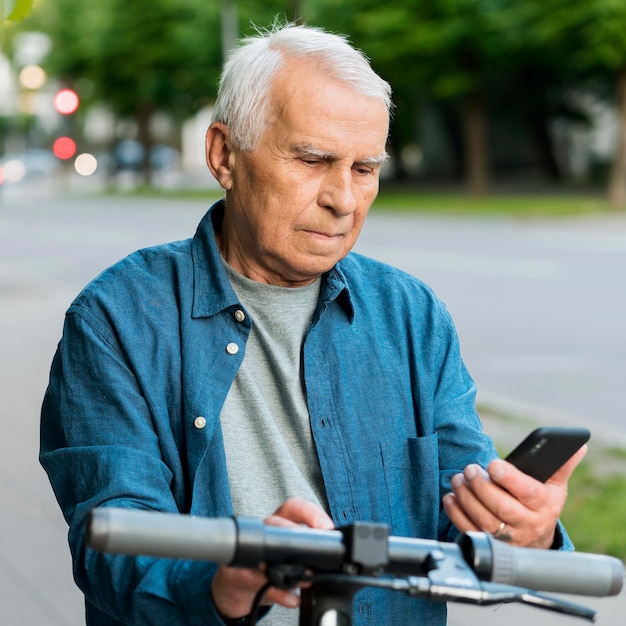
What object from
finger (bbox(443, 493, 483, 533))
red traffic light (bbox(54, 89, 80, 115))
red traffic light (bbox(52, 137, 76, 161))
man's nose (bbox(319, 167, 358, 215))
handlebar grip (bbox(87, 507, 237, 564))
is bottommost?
red traffic light (bbox(52, 137, 76, 161))

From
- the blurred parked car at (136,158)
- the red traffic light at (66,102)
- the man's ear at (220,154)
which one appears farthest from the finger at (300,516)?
the blurred parked car at (136,158)

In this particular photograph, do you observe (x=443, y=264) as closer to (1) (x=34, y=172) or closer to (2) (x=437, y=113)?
(2) (x=437, y=113)

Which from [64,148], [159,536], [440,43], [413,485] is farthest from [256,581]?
[440,43]

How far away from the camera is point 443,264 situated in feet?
54.6

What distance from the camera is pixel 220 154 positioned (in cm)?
228

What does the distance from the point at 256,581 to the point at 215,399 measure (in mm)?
616

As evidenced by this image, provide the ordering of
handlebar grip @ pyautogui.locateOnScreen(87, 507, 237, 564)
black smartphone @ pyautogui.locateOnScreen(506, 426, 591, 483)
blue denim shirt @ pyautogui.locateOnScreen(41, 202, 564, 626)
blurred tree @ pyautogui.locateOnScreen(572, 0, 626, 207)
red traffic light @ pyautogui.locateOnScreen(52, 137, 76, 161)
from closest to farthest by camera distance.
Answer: handlebar grip @ pyautogui.locateOnScreen(87, 507, 237, 564) → black smartphone @ pyautogui.locateOnScreen(506, 426, 591, 483) → blue denim shirt @ pyautogui.locateOnScreen(41, 202, 564, 626) → red traffic light @ pyautogui.locateOnScreen(52, 137, 76, 161) → blurred tree @ pyautogui.locateOnScreen(572, 0, 626, 207)

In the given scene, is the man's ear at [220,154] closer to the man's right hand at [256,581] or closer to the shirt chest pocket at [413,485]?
the shirt chest pocket at [413,485]

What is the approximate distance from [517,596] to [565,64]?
34.6 meters

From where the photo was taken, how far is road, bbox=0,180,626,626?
4996mm

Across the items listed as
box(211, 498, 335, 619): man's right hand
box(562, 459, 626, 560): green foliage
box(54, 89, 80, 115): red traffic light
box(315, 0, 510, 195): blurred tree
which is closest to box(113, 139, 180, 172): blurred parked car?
box(315, 0, 510, 195): blurred tree

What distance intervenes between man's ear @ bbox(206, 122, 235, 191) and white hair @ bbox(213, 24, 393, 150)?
37 millimetres

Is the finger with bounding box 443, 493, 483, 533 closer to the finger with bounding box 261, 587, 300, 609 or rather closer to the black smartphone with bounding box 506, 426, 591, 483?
the black smartphone with bounding box 506, 426, 591, 483

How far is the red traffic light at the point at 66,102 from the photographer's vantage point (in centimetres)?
1298
